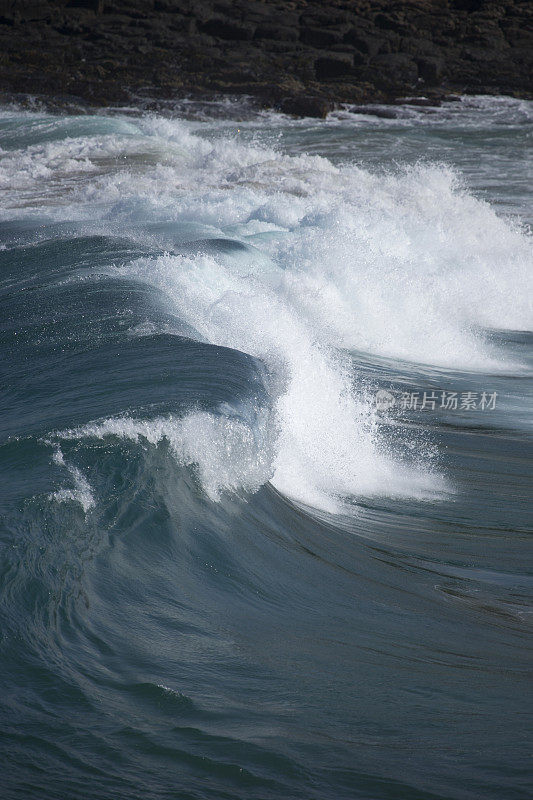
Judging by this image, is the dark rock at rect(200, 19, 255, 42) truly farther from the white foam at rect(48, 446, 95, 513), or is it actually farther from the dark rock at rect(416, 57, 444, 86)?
the white foam at rect(48, 446, 95, 513)

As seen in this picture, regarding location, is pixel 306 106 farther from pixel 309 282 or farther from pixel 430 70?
pixel 309 282

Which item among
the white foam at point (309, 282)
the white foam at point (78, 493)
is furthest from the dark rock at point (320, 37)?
the white foam at point (78, 493)

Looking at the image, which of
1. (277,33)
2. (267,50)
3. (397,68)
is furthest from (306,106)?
(277,33)

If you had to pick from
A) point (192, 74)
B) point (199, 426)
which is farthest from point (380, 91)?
point (199, 426)

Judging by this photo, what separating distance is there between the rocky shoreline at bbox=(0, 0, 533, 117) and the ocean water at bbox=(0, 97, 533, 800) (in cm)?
1839

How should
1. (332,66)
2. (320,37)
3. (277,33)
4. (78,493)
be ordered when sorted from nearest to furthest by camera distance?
(78,493) → (332,66) → (320,37) → (277,33)

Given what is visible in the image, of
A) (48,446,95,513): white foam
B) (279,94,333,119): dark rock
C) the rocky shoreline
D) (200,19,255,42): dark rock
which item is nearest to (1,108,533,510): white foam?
(48,446,95,513): white foam

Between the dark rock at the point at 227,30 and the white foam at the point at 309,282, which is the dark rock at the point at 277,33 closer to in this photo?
the dark rock at the point at 227,30

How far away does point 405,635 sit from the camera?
127 inches

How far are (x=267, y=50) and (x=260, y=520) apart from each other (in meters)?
30.3

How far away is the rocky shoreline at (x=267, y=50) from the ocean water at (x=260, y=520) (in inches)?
724

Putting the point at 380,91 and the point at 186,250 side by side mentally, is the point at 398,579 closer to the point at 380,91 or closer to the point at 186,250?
the point at 186,250

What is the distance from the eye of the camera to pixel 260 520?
13.3ft

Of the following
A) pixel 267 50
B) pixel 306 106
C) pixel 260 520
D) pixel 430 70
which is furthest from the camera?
pixel 267 50
